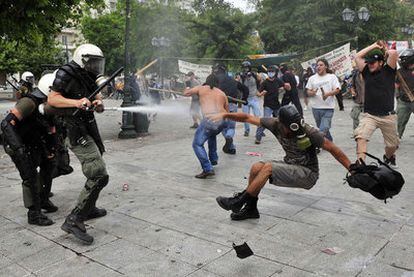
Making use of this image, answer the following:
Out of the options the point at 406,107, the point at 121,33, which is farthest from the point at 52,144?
the point at 121,33

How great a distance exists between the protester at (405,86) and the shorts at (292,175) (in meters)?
4.49

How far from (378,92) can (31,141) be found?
4639mm

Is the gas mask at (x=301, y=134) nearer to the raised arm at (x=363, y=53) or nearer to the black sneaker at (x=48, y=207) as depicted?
the raised arm at (x=363, y=53)

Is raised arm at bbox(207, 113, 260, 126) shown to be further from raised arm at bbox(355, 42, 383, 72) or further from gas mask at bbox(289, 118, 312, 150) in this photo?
raised arm at bbox(355, 42, 383, 72)

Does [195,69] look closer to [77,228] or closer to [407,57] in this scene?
[407,57]

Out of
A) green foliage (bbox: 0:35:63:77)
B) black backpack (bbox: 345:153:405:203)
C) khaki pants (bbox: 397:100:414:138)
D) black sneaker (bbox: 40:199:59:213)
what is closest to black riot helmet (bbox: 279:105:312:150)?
black backpack (bbox: 345:153:405:203)

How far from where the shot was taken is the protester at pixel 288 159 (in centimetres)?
427

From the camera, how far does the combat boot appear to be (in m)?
4.77

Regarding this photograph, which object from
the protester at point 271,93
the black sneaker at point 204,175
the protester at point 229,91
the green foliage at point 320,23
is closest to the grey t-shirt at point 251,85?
the protester at point 229,91

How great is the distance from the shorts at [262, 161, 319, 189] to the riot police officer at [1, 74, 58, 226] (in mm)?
2438

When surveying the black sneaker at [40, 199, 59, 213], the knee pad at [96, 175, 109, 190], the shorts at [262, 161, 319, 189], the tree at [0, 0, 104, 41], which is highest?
the tree at [0, 0, 104, 41]

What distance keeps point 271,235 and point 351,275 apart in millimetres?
994

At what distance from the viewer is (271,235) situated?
438cm

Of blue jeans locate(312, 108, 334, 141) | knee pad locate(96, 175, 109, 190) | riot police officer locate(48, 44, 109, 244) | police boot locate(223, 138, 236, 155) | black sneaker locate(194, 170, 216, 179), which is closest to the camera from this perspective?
riot police officer locate(48, 44, 109, 244)
